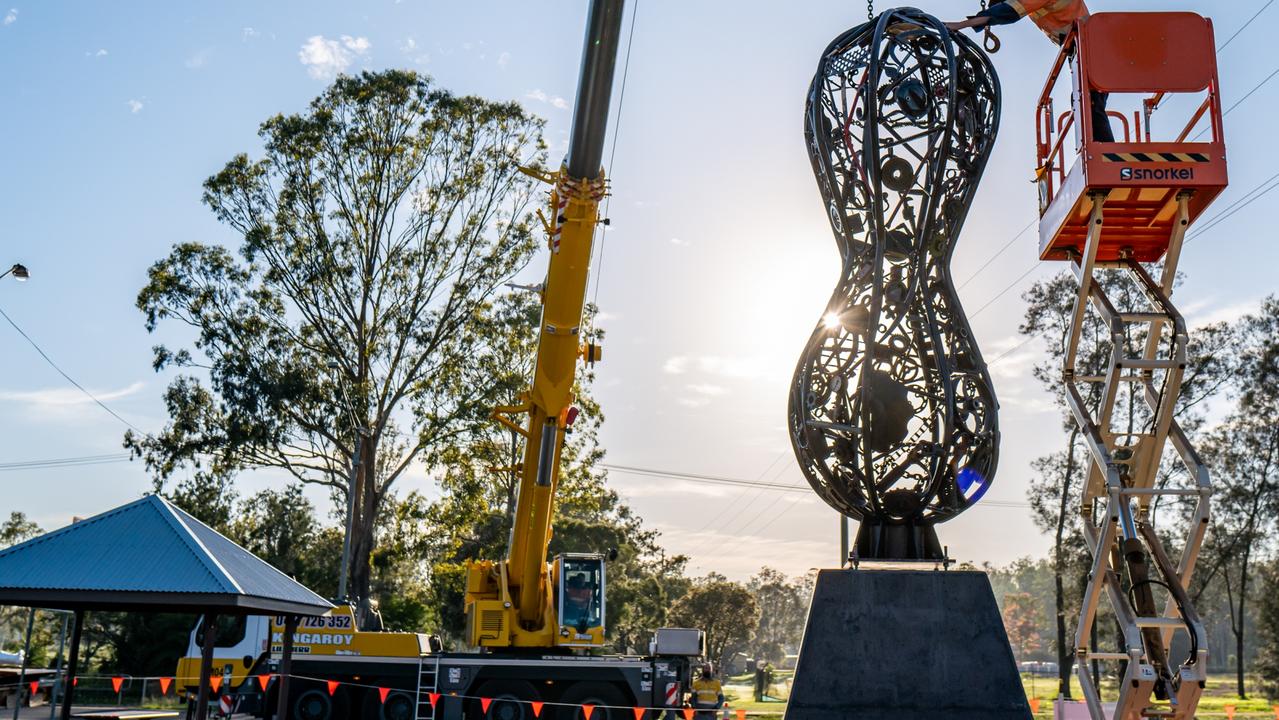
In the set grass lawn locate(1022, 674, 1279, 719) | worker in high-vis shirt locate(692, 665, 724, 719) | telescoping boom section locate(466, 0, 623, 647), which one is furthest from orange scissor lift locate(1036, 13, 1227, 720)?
grass lawn locate(1022, 674, 1279, 719)

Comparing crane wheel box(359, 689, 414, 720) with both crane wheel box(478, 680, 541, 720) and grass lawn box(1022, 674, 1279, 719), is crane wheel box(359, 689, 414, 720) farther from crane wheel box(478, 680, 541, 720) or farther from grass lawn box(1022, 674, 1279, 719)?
grass lawn box(1022, 674, 1279, 719)

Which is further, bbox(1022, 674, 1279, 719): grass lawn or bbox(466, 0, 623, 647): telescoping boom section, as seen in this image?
bbox(1022, 674, 1279, 719): grass lawn

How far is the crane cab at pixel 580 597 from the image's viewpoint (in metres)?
18.3

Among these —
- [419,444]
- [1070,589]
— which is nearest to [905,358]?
[419,444]

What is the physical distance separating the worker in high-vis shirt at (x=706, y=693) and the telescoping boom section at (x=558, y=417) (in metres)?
1.89

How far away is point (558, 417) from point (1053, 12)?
915 cm

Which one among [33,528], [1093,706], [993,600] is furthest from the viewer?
[33,528]

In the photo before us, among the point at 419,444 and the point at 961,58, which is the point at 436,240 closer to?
the point at 419,444

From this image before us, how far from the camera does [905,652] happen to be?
32.2 feet

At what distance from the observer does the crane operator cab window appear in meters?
18.4

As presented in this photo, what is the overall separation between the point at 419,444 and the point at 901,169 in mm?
21716

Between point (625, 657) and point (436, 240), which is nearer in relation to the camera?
point (625, 657)

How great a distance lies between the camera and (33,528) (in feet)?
224

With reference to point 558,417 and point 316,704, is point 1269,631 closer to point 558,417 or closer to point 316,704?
point 558,417
